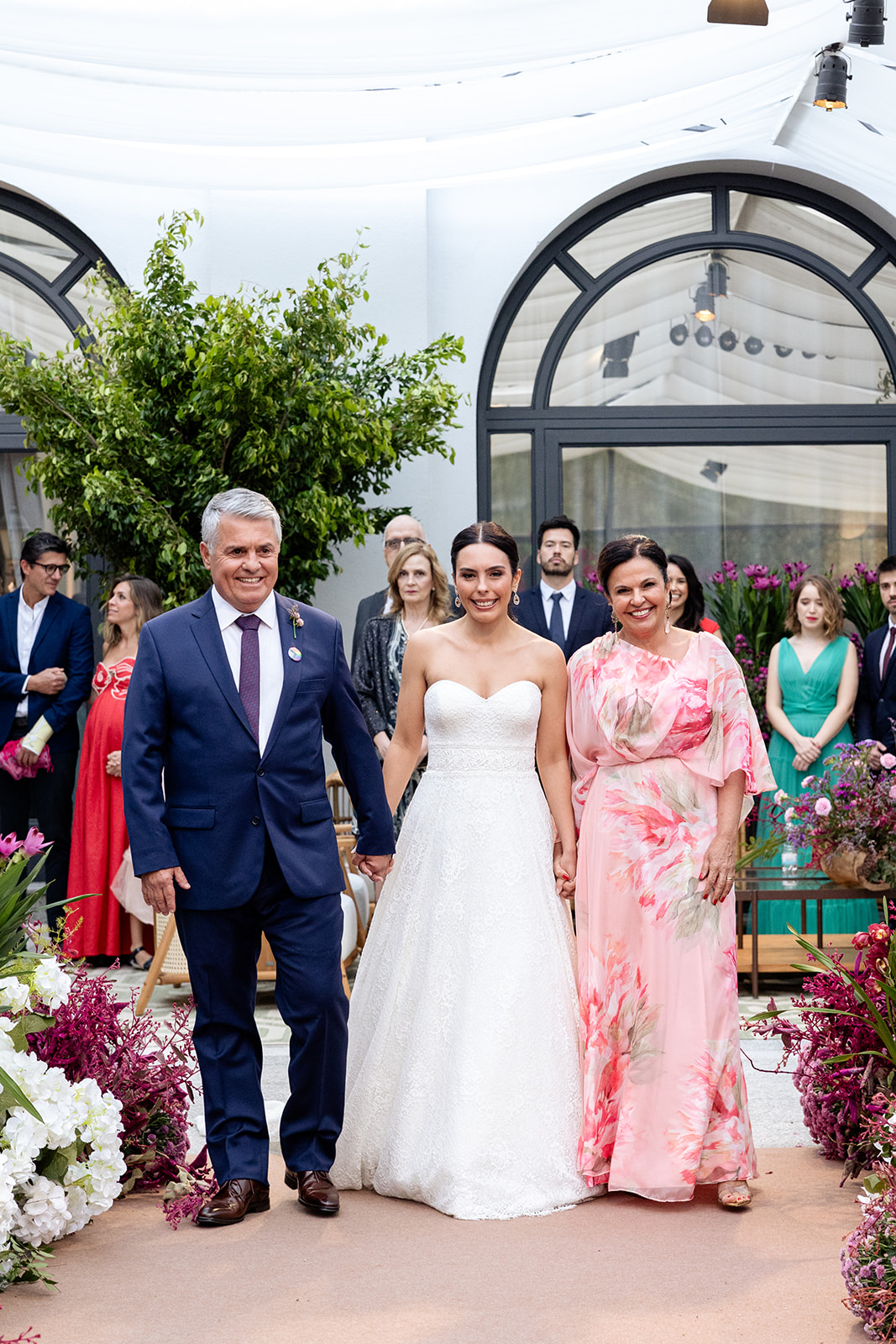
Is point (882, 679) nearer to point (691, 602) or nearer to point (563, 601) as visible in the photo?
point (691, 602)

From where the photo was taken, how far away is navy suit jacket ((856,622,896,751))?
7.00 m

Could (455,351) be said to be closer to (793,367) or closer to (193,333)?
(193,333)

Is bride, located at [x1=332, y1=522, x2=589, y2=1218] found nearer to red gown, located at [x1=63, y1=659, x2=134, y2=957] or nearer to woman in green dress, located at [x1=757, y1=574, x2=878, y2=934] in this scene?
red gown, located at [x1=63, y1=659, x2=134, y2=957]

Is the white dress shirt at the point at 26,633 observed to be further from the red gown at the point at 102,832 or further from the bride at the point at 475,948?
the bride at the point at 475,948

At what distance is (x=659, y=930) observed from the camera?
12.9 feet

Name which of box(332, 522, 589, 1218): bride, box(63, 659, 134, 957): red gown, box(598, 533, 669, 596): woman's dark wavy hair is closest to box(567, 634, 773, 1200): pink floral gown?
box(332, 522, 589, 1218): bride

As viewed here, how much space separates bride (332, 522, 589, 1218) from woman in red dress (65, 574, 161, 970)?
2799 millimetres

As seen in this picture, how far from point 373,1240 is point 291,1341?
59 centimetres

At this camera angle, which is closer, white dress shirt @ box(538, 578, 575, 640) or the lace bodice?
the lace bodice

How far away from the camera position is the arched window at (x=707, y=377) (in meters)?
8.44

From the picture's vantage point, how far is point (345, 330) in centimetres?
670

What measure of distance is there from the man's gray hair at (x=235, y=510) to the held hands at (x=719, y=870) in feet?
4.84

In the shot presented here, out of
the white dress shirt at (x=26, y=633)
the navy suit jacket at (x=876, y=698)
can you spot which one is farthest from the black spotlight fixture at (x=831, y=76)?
the white dress shirt at (x=26, y=633)

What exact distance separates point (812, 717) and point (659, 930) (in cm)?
353
